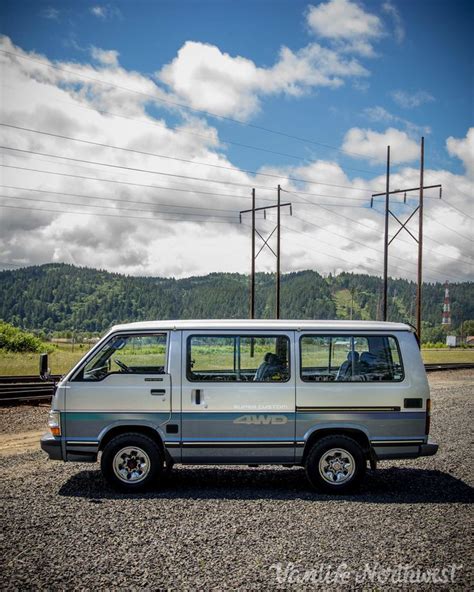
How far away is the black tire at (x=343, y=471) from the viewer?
7.93 metres

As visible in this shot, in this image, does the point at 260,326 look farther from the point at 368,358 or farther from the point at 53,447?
A: the point at 53,447

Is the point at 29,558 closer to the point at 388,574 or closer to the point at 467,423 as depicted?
the point at 388,574

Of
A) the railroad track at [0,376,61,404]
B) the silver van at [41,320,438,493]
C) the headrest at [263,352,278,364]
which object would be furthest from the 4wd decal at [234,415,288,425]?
the railroad track at [0,376,61,404]

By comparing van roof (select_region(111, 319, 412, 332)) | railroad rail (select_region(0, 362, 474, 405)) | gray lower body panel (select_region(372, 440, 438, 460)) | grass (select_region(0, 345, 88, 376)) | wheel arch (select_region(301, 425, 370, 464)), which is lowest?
grass (select_region(0, 345, 88, 376))

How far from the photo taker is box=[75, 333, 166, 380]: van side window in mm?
8086

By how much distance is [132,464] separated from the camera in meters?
7.98

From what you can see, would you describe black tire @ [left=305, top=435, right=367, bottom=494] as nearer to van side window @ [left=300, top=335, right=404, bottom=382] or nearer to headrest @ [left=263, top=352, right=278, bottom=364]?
van side window @ [left=300, top=335, right=404, bottom=382]

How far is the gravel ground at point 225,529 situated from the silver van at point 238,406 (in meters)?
0.57

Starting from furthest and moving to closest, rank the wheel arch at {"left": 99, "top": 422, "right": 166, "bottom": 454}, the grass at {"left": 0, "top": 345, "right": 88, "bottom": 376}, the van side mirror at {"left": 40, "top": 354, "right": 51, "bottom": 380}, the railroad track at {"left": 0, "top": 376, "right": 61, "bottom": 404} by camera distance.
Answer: the grass at {"left": 0, "top": 345, "right": 88, "bottom": 376}
the railroad track at {"left": 0, "top": 376, "right": 61, "bottom": 404}
the wheel arch at {"left": 99, "top": 422, "right": 166, "bottom": 454}
the van side mirror at {"left": 40, "top": 354, "right": 51, "bottom": 380}

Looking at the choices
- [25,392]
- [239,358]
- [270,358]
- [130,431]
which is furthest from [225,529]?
[25,392]

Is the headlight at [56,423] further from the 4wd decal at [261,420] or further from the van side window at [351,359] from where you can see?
the van side window at [351,359]

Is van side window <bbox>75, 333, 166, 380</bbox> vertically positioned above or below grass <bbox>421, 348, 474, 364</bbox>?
above

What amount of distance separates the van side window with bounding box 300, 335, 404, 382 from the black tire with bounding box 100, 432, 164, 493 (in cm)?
258

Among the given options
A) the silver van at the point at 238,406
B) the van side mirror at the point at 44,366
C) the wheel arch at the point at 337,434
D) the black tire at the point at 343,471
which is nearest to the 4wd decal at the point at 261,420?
the silver van at the point at 238,406
